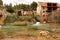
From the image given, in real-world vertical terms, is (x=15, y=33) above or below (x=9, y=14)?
below

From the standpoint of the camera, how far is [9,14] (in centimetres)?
451

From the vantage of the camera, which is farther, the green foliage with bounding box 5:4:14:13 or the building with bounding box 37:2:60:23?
the building with bounding box 37:2:60:23

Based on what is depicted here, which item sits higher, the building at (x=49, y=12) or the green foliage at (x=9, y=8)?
the green foliage at (x=9, y=8)

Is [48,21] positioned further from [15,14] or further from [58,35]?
[58,35]

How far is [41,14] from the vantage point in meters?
5.14

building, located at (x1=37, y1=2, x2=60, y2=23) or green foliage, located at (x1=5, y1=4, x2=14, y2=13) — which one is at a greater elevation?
green foliage, located at (x1=5, y1=4, x2=14, y2=13)

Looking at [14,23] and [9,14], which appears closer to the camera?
[14,23]

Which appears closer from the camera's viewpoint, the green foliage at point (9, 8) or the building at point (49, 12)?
the green foliage at point (9, 8)

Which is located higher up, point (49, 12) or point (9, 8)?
point (9, 8)

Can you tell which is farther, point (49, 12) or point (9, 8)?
point (49, 12)

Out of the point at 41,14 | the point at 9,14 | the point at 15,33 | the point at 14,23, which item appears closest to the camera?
the point at 15,33

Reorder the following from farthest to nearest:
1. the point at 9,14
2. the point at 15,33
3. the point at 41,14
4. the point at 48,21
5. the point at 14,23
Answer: the point at 41,14 < the point at 48,21 < the point at 9,14 < the point at 14,23 < the point at 15,33

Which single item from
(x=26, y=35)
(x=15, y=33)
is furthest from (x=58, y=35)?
(x=15, y=33)

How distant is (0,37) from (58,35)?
121cm
